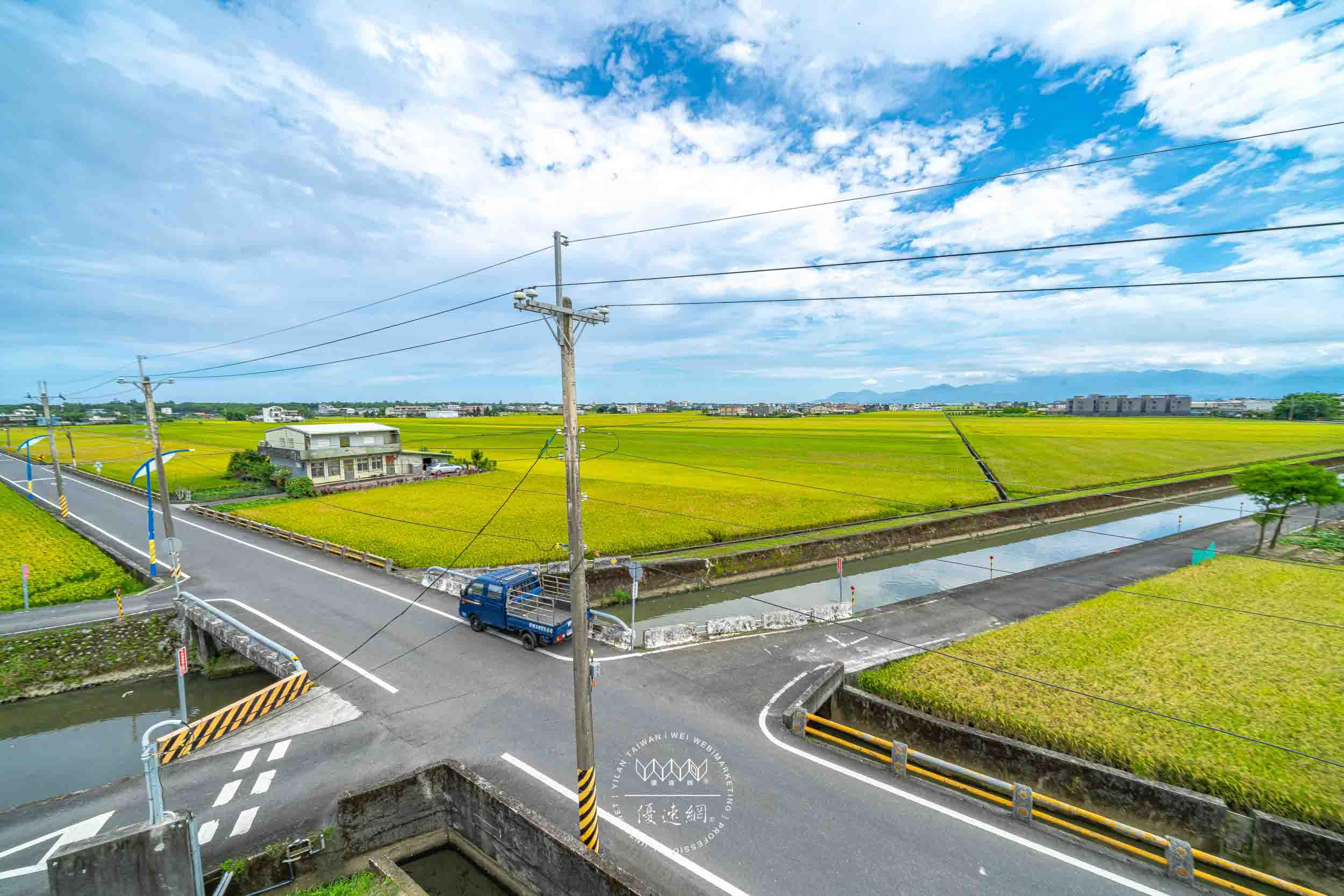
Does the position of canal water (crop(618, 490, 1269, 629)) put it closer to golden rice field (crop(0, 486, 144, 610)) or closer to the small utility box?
the small utility box

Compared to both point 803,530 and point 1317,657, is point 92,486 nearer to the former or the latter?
point 803,530

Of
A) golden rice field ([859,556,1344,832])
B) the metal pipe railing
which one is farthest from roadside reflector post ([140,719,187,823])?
golden rice field ([859,556,1344,832])

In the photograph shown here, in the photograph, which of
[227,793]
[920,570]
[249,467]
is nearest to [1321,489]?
[920,570]

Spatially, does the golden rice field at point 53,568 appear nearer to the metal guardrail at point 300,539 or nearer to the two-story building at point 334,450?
the metal guardrail at point 300,539

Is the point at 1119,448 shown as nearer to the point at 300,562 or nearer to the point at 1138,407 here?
the point at 300,562

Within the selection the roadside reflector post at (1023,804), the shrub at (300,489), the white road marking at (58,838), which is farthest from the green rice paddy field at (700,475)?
the white road marking at (58,838)

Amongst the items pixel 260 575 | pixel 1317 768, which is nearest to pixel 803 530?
pixel 1317 768

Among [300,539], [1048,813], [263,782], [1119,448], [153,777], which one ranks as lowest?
[1048,813]

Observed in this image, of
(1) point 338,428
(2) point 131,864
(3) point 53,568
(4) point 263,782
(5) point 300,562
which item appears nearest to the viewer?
(2) point 131,864
